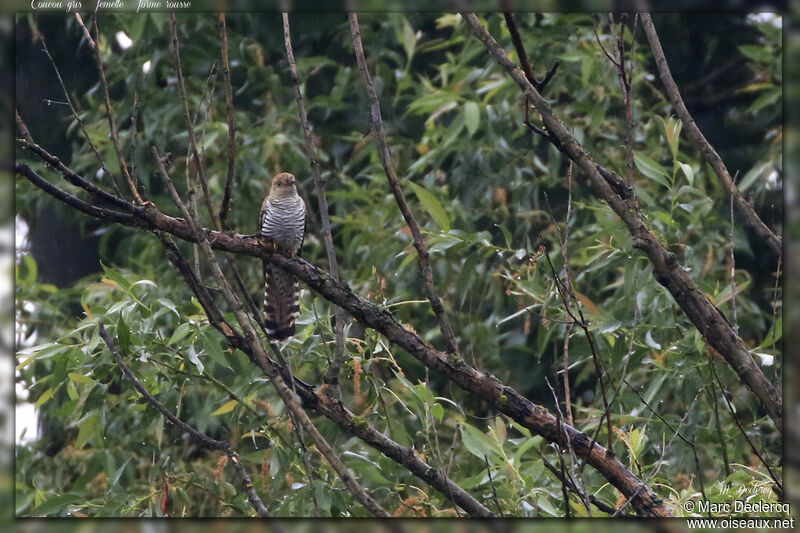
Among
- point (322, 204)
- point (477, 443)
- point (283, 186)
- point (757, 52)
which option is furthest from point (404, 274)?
point (322, 204)

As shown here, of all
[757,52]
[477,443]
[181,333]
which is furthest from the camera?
[757,52]

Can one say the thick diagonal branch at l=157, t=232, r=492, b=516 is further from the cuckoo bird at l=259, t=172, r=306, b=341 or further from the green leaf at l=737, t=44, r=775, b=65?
the green leaf at l=737, t=44, r=775, b=65

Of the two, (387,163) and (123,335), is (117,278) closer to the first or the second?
(123,335)

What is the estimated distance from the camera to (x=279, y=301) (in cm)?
295

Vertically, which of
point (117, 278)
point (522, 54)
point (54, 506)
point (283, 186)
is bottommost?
point (54, 506)

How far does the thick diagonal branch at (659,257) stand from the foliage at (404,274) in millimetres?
321

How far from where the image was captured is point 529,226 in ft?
10.9

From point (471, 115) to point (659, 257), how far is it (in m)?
1.69

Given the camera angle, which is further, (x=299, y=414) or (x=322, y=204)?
(x=322, y=204)

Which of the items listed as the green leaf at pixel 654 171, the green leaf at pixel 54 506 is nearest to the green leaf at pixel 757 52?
the green leaf at pixel 654 171

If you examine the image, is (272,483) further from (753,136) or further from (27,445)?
(753,136)

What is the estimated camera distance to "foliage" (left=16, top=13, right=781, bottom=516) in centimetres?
205

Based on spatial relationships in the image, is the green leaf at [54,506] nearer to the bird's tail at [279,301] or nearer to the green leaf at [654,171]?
the bird's tail at [279,301]

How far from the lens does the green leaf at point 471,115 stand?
3.05 meters
